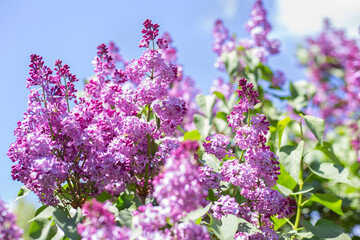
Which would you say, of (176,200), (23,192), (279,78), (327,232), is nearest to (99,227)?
(176,200)

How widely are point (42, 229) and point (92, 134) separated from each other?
0.41 meters

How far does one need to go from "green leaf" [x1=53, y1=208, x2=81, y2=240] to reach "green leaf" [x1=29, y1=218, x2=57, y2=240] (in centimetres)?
8

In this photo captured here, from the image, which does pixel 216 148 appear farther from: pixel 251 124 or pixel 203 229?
pixel 203 229

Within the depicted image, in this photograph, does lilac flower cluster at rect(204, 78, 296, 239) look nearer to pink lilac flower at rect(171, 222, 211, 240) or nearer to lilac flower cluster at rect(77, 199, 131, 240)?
pink lilac flower at rect(171, 222, 211, 240)

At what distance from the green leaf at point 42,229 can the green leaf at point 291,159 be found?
1104 mm

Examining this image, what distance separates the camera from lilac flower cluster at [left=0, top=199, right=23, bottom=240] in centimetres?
111

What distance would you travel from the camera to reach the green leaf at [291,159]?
1.88m

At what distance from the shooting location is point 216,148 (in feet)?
5.46

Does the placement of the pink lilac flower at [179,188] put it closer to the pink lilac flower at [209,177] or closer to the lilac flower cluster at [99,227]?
the lilac flower cluster at [99,227]

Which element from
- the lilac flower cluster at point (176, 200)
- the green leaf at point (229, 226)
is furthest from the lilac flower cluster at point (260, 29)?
the lilac flower cluster at point (176, 200)

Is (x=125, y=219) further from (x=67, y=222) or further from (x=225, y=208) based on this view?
(x=225, y=208)

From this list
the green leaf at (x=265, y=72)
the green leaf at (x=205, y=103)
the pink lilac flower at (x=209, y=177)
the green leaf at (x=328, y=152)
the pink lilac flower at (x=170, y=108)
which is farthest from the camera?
the green leaf at (x=265, y=72)

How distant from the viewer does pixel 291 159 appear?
1939 mm

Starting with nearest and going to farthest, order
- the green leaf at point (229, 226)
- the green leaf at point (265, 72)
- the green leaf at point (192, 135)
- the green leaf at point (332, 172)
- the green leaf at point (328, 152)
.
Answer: the green leaf at point (229, 226) < the green leaf at point (332, 172) < the green leaf at point (328, 152) < the green leaf at point (192, 135) < the green leaf at point (265, 72)
